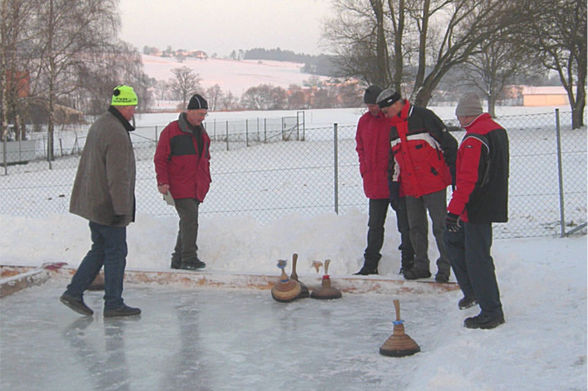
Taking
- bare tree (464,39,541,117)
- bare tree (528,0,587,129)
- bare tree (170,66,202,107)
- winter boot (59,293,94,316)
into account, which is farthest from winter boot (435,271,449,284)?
bare tree (170,66,202,107)

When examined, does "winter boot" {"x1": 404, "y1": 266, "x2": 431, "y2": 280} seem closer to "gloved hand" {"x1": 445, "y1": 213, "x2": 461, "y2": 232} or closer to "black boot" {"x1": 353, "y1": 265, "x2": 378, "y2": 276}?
"black boot" {"x1": 353, "y1": 265, "x2": 378, "y2": 276}

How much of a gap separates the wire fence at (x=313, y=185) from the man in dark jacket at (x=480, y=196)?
321 centimetres

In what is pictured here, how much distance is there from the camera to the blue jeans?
17.5 feet

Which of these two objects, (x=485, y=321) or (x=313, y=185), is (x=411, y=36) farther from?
(x=485, y=321)

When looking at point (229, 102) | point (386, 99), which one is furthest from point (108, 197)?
point (229, 102)

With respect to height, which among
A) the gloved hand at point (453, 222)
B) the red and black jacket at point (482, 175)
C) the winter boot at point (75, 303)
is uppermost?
the red and black jacket at point (482, 175)

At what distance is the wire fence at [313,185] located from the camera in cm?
1066

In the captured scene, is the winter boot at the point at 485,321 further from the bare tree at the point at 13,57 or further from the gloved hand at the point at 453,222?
the bare tree at the point at 13,57

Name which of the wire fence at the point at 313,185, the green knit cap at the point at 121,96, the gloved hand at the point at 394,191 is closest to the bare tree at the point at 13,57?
the wire fence at the point at 313,185

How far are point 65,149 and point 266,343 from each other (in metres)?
31.3

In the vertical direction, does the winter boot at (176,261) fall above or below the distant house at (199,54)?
below

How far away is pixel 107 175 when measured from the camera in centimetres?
518

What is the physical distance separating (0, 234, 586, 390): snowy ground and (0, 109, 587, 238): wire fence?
2.31 metres

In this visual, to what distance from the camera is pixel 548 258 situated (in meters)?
6.13
